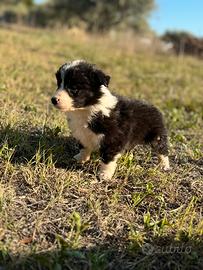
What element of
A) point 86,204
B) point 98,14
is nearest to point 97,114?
point 86,204

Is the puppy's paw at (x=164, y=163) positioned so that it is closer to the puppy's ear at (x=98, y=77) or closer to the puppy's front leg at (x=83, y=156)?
the puppy's front leg at (x=83, y=156)

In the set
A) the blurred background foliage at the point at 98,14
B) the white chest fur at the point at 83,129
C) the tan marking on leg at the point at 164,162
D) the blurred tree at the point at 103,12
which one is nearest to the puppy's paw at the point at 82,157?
the white chest fur at the point at 83,129

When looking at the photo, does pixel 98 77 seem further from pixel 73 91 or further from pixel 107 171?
pixel 107 171

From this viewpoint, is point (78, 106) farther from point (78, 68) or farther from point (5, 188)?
point (5, 188)

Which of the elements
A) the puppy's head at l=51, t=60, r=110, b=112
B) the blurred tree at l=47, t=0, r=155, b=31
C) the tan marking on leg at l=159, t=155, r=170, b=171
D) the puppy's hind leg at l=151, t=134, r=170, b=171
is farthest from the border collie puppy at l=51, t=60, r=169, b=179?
the blurred tree at l=47, t=0, r=155, b=31

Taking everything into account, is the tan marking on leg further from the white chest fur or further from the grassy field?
the white chest fur

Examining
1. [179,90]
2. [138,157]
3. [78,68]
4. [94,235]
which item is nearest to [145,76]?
[179,90]
